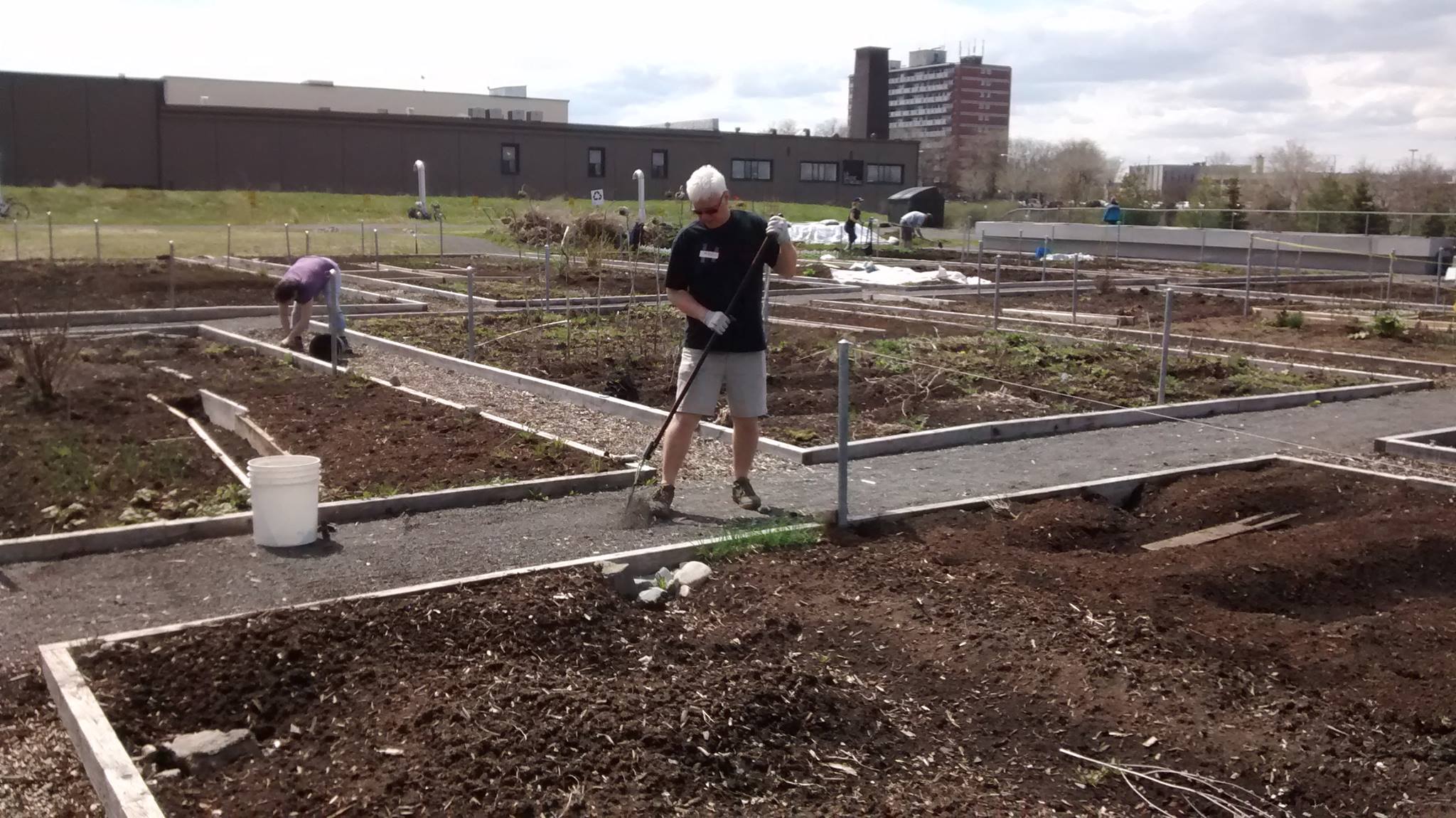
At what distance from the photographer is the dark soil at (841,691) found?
153 inches

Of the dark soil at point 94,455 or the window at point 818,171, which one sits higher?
the window at point 818,171

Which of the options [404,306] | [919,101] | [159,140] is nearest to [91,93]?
[159,140]

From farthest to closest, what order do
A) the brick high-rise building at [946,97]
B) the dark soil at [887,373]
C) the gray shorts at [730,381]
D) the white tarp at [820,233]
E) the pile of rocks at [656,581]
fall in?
the brick high-rise building at [946,97] < the white tarp at [820,233] < the dark soil at [887,373] < the gray shorts at [730,381] < the pile of rocks at [656,581]

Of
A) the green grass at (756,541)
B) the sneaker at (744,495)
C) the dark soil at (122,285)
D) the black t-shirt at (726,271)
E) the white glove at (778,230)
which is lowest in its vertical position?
the green grass at (756,541)

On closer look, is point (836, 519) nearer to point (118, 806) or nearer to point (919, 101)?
point (118, 806)

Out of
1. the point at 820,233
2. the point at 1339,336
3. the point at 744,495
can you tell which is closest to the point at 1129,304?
the point at 1339,336

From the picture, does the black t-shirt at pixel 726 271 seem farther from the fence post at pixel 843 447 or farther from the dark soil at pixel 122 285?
the dark soil at pixel 122 285

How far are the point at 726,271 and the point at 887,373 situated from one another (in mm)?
5323

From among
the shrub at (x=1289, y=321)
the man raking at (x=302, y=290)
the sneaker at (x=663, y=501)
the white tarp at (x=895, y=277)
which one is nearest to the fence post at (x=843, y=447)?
the sneaker at (x=663, y=501)

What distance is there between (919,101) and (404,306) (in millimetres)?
175044

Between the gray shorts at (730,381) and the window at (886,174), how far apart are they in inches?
2526

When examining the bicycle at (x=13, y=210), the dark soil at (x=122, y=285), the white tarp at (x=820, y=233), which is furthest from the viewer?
the white tarp at (x=820, y=233)

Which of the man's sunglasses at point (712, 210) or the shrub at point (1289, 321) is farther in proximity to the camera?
the shrub at point (1289, 321)

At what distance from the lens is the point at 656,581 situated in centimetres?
587
